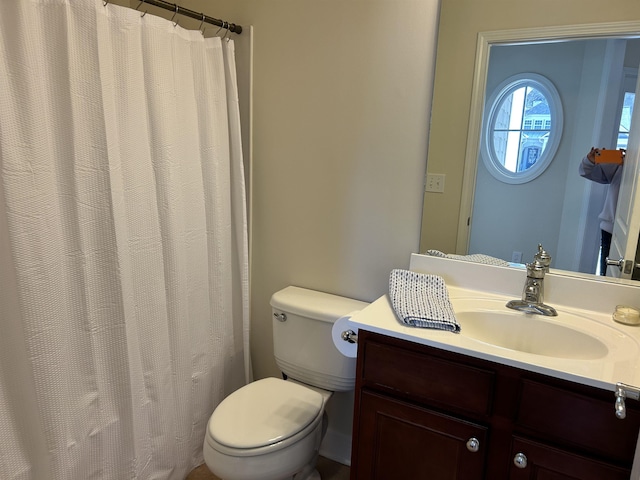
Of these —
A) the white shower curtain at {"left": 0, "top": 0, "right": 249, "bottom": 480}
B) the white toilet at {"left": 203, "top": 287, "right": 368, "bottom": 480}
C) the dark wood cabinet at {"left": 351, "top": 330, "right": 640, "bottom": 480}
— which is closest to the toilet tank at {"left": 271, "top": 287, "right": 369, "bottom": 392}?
the white toilet at {"left": 203, "top": 287, "right": 368, "bottom": 480}

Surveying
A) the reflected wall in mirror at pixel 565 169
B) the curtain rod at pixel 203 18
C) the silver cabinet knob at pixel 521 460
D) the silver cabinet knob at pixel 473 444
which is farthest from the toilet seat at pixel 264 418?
the curtain rod at pixel 203 18

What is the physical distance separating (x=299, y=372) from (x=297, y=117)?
3.43 feet

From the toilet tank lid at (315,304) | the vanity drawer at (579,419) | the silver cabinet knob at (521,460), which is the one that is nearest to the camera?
the vanity drawer at (579,419)

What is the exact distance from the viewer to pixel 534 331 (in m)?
1.40

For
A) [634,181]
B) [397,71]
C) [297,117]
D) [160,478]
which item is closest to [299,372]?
[160,478]

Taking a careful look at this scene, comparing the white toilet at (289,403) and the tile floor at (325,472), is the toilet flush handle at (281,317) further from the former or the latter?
the tile floor at (325,472)

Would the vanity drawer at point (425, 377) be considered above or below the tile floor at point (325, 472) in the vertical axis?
above

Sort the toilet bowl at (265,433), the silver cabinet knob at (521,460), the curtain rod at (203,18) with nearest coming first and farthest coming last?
the silver cabinet knob at (521,460)
the toilet bowl at (265,433)
the curtain rod at (203,18)

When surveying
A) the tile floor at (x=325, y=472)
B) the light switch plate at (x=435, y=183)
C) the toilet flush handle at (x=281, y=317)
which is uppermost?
the light switch plate at (x=435, y=183)

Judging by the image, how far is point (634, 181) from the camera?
1.39 meters

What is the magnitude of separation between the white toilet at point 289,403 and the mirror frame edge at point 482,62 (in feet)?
1.77

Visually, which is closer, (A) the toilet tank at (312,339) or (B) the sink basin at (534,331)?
(B) the sink basin at (534,331)

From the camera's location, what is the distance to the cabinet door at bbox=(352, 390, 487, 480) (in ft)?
3.99

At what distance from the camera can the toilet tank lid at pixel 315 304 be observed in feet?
5.82
